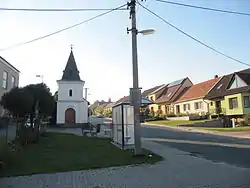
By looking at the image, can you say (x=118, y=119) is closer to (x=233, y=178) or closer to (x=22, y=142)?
(x=22, y=142)

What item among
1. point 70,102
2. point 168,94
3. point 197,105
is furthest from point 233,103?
point 168,94

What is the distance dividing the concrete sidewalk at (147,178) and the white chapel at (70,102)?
3483 cm

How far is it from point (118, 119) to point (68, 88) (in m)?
28.0

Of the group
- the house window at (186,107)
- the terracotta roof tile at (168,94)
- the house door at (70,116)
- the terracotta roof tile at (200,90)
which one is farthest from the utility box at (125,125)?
the terracotta roof tile at (168,94)

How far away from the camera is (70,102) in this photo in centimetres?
4369

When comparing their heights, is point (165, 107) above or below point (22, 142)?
above

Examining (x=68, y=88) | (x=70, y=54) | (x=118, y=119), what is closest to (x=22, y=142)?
(x=118, y=119)

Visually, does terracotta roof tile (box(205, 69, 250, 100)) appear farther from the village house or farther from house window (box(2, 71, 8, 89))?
house window (box(2, 71, 8, 89))

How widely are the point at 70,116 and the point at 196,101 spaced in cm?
2173

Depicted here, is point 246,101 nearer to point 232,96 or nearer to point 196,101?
point 232,96

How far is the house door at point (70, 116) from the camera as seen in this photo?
43625 millimetres

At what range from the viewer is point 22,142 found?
16.8 m

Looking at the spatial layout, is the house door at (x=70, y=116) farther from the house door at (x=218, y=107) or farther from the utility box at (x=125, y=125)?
the utility box at (x=125, y=125)

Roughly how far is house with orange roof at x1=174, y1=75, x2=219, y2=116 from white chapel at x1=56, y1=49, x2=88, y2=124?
61.0 feet
